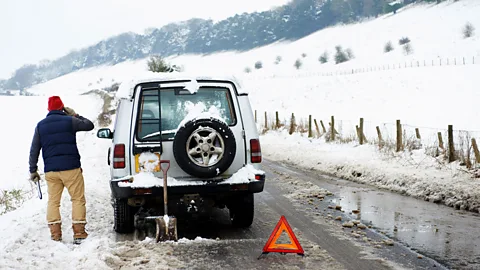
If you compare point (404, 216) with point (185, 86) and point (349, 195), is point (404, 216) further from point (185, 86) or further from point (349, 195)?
point (185, 86)

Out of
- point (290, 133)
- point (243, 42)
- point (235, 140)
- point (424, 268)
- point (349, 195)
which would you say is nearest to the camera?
point (424, 268)

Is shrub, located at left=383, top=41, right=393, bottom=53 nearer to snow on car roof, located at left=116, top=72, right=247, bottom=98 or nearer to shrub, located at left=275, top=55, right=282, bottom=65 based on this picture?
shrub, located at left=275, top=55, right=282, bottom=65

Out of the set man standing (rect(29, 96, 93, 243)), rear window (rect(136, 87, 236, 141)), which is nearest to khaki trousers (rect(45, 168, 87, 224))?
man standing (rect(29, 96, 93, 243))

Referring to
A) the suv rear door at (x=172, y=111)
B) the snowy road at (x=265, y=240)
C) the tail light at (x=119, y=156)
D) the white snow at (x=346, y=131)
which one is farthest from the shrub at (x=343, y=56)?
the tail light at (x=119, y=156)

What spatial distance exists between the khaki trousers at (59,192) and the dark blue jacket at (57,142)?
8 centimetres

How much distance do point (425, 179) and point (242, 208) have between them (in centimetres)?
509

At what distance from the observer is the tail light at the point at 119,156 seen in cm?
592

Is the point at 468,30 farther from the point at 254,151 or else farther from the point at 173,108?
the point at 173,108

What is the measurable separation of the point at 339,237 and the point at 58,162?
3715 millimetres

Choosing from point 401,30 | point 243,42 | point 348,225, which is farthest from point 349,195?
point 243,42

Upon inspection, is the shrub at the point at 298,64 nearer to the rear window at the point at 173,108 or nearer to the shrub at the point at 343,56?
the shrub at the point at 343,56

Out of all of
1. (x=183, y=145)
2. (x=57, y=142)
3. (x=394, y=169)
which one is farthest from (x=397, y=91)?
(x=57, y=142)

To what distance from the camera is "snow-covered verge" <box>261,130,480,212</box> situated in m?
8.82

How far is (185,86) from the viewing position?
6238 millimetres
